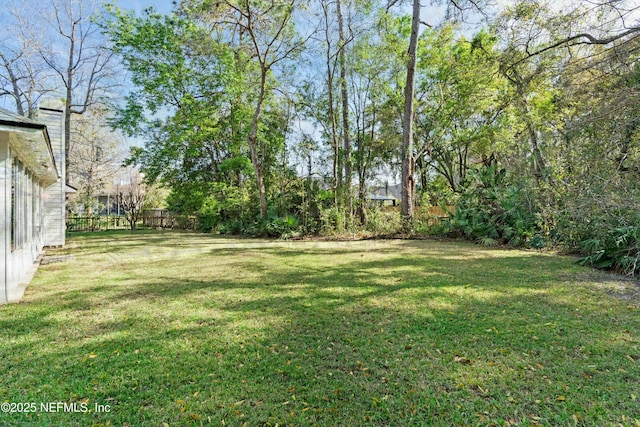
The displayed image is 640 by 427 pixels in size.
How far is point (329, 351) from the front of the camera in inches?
105

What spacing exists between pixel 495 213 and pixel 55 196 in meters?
14.2

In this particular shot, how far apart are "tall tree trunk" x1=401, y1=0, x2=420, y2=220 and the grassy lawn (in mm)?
6403

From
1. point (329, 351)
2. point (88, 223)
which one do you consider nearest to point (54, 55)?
point (88, 223)

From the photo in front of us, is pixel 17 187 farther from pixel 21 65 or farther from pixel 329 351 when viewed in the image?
pixel 21 65

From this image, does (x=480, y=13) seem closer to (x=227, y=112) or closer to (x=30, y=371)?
(x=227, y=112)

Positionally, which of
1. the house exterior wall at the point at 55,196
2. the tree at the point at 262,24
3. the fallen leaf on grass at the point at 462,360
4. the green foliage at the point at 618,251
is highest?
the tree at the point at 262,24

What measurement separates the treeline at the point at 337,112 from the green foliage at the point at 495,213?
0.04 meters

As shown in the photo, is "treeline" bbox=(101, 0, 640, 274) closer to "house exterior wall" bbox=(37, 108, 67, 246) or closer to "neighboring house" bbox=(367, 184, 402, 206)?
"neighboring house" bbox=(367, 184, 402, 206)

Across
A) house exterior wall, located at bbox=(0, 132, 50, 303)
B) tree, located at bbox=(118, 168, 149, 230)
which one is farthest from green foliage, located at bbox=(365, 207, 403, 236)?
tree, located at bbox=(118, 168, 149, 230)

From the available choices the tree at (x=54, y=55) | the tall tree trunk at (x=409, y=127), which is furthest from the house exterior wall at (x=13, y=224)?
the tree at (x=54, y=55)

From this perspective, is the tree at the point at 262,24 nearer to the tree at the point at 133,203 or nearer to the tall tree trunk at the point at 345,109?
the tall tree trunk at the point at 345,109

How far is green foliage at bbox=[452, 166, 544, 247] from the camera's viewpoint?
8.77 metres

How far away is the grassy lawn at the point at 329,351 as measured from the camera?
1.91 metres

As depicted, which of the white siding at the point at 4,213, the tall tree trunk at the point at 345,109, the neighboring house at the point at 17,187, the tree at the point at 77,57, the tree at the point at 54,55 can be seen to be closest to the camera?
the neighboring house at the point at 17,187
